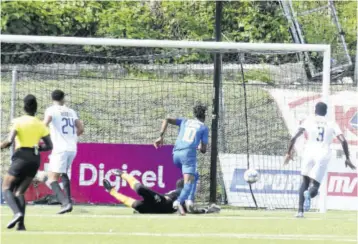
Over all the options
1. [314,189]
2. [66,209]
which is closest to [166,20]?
[314,189]

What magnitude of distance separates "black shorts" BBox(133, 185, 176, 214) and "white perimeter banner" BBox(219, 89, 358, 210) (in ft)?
9.85

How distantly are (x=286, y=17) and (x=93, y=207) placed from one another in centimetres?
963

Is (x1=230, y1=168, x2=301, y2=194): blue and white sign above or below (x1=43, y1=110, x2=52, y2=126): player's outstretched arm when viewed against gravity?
below

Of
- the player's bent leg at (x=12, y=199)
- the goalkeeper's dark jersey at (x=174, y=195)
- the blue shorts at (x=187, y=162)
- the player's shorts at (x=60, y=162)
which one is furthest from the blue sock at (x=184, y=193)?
the player's bent leg at (x=12, y=199)

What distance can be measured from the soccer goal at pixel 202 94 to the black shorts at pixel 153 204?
3008 mm

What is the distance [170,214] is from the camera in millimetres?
18188

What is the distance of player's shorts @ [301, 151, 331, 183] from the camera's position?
61.3 ft

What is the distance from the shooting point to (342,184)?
68.9 feet

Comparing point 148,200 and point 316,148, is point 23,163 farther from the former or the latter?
point 316,148

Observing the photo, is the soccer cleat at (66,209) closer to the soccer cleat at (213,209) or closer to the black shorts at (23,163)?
the soccer cleat at (213,209)

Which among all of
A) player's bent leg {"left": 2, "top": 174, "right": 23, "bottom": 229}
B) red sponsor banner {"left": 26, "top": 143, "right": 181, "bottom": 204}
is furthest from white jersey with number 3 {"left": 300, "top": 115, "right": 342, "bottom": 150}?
player's bent leg {"left": 2, "top": 174, "right": 23, "bottom": 229}

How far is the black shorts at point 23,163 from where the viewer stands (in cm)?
1461

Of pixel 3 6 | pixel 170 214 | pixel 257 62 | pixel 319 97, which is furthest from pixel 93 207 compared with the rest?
pixel 3 6

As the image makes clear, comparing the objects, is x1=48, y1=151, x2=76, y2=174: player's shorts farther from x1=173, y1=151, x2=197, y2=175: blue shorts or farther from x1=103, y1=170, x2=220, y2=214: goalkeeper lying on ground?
x1=173, y1=151, x2=197, y2=175: blue shorts
